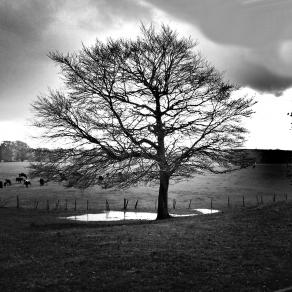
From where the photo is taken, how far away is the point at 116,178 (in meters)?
26.0

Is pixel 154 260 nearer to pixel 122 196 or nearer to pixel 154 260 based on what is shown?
pixel 154 260

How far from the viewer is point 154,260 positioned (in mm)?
11922

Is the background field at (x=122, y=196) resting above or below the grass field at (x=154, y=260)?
below

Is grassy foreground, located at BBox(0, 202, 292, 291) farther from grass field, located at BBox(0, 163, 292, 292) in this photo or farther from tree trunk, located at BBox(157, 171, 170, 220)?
tree trunk, located at BBox(157, 171, 170, 220)

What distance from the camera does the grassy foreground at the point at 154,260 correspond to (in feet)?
32.3

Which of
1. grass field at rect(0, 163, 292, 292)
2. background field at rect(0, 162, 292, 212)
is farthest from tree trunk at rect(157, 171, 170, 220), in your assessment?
grass field at rect(0, 163, 292, 292)

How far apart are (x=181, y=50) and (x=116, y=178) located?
9.95 metres

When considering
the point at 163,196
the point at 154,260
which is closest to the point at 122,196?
the point at 163,196

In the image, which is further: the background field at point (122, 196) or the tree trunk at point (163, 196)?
the background field at point (122, 196)

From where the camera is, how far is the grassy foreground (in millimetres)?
9852

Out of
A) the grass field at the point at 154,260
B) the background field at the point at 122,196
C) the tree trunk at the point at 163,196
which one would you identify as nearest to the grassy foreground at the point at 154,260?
the grass field at the point at 154,260

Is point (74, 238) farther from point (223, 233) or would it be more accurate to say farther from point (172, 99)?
point (172, 99)

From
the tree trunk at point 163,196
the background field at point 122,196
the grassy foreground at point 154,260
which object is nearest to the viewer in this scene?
the grassy foreground at point 154,260

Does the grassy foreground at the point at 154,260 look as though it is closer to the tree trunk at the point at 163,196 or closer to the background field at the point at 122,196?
the background field at the point at 122,196
